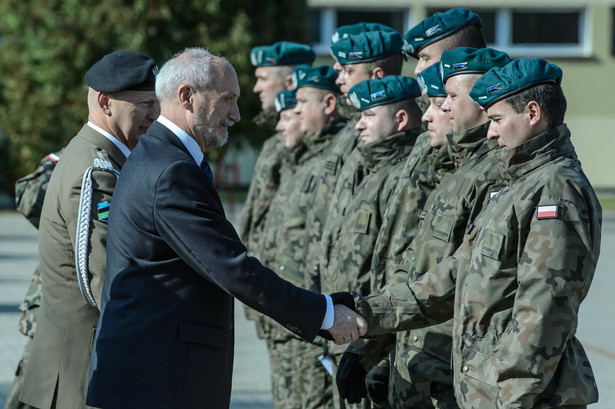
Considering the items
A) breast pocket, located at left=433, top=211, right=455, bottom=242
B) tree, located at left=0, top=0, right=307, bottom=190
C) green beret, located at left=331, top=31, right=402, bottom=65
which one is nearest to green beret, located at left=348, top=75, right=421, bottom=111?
green beret, located at left=331, top=31, right=402, bottom=65

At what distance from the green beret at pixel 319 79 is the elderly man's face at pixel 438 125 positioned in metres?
2.12

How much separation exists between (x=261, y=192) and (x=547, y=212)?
4391 millimetres

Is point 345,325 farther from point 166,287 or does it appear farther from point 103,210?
point 103,210

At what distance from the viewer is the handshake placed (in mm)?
3883

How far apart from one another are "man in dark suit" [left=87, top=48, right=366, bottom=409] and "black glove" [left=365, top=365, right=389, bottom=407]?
44.4 inches

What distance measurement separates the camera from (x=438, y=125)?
4.47 metres

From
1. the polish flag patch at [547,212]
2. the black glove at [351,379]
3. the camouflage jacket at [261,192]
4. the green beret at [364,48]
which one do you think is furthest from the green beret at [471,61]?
the camouflage jacket at [261,192]

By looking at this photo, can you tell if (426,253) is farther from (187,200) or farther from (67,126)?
(67,126)

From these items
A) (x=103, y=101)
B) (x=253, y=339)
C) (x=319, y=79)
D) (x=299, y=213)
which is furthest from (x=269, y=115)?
(x=103, y=101)

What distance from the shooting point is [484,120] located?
13.9 ft

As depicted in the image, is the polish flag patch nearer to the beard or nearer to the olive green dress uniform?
the beard

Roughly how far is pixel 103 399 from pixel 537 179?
63.0 inches

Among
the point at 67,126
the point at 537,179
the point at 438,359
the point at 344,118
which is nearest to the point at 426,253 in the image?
the point at 438,359

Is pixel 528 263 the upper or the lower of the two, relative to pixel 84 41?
lower
